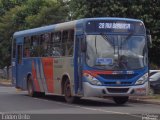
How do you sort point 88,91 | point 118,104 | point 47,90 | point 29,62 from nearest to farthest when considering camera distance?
point 88,91 < point 118,104 < point 47,90 < point 29,62

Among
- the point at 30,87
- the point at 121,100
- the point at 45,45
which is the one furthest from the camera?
the point at 30,87

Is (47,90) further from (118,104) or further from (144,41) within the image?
(144,41)

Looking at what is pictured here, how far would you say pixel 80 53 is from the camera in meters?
21.0

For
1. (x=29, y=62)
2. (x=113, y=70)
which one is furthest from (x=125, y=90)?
(x=29, y=62)

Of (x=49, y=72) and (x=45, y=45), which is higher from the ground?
(x=45, y=45)

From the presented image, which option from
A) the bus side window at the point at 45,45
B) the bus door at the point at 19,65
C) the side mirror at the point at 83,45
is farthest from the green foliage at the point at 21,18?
the side mirror at the point at 83,45

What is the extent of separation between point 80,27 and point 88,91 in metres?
2.57

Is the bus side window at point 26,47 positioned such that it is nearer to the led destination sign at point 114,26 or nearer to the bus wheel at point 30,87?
the bus wheel at point 30,87

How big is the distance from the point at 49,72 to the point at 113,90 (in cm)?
466

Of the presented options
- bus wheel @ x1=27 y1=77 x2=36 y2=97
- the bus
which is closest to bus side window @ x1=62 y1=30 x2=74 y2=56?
the bus

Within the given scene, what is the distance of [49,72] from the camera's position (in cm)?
2453

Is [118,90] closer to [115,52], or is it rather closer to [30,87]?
[115,52]

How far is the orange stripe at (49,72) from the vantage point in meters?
24.2
